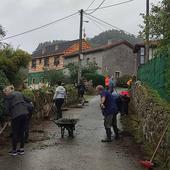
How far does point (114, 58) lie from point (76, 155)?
55969mm

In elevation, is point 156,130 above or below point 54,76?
below

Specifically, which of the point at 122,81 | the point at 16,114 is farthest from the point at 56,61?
the point at 16,114

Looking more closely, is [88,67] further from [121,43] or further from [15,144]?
[15,144]

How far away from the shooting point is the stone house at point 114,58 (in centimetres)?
6719

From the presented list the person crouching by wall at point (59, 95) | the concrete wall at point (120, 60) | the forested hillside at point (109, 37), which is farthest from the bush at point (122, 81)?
the person crouching by wall at point (59, 95)

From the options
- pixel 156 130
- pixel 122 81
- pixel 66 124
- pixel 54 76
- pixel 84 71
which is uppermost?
pixel 84 71

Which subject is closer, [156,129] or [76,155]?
[156,129]

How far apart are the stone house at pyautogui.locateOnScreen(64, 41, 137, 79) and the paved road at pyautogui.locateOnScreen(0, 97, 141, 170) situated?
164 feet

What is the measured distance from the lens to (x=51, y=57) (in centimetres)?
8506

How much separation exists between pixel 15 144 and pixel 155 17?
30.9ft

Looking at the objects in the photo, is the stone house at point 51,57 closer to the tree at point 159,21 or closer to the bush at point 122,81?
the bush at point 122,81

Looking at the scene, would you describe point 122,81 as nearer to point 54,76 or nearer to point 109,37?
point 54,76

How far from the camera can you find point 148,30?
66.3 feet

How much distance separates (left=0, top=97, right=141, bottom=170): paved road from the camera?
11.2 meters
